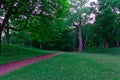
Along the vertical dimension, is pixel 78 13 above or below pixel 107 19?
above

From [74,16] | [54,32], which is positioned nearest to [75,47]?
[74,16]

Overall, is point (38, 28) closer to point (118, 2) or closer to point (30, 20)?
point (30, 20)

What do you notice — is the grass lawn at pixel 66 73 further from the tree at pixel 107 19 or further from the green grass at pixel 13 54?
the tree at pixel 107 19

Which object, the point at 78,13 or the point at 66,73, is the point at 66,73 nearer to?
the point at 66,73

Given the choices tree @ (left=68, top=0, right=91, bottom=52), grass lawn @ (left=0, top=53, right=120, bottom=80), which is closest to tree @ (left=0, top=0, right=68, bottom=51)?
grass lawn @ (left=0, top=53, right=120, bottom=80)

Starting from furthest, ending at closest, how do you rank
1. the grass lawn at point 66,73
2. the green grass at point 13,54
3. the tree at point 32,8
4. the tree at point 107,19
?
the tree at point 107,19 → the tree at point 32,8 → the green grass at point 13,54 → the grass lawn at point 66,73

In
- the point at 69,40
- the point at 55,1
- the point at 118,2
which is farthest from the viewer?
the point at 69,40

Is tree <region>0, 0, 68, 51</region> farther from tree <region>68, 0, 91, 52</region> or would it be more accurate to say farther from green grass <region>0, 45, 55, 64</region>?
tree <region>68, 0, 91, 52</region>

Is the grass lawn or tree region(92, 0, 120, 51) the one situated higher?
tree region(92, 0, 120, 51)

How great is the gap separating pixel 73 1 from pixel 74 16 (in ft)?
12.5

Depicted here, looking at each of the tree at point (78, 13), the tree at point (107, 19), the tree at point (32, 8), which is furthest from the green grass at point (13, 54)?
the tree at point (78, 13)

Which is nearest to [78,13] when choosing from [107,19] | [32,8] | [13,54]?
[107,19]

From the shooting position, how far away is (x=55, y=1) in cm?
2320

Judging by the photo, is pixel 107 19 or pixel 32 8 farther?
pixel 107 19
